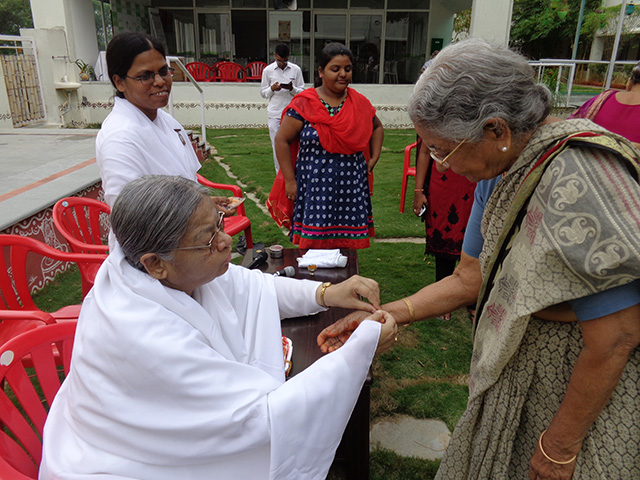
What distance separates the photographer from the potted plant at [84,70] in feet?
38.2

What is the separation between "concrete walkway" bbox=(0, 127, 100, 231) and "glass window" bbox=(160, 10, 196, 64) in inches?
273

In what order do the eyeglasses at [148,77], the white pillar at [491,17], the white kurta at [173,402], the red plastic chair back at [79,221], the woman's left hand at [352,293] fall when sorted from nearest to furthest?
the white kurta at [173,402]
the woman's left hand at [352,293]
the eyeglasses at [148,77]
the red plastic chair back at [79,221]
the white pillar at [491,17]

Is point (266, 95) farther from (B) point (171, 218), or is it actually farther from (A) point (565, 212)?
(A) point (565, 212)

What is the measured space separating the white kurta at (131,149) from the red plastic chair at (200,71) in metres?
11.4

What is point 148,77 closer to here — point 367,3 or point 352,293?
point 352,293

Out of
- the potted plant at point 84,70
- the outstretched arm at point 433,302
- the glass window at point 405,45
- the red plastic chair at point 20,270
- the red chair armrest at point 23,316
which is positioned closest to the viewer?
the outstretched arm at point 433,302

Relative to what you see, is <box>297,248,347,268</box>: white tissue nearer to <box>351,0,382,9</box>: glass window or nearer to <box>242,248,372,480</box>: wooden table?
<box>242,248,372,480</box>: wooden table

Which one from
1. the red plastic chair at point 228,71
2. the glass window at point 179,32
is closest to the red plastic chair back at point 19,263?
the red plastic chair at point 228,71

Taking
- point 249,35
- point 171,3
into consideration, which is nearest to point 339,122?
point 249,35

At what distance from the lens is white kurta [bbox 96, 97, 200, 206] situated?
101 inches

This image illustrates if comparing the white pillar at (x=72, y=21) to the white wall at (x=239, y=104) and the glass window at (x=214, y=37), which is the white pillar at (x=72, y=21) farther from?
the glass window at (x=214, y=37)

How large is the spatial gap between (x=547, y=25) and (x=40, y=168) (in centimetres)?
2604

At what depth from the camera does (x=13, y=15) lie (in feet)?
124

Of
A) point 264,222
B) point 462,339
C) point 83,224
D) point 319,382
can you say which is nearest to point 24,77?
point 264,222
